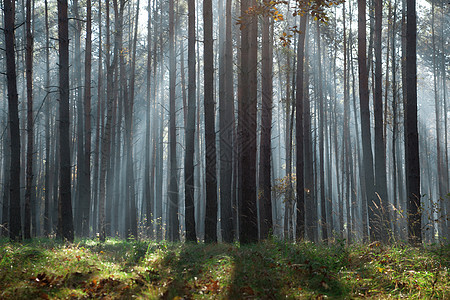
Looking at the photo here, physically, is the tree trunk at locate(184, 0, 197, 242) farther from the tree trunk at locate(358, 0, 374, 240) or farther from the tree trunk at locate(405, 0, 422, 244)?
the tree trunk at locate(405, 0, 422, 244)

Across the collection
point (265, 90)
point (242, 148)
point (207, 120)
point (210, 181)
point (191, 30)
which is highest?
point (191, 30)

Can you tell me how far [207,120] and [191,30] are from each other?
10.5ft

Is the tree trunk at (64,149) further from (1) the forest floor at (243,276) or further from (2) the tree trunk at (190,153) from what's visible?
(1) the forest floor at (243,276)

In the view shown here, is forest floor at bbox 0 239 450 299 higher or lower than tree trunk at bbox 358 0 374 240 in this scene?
lower

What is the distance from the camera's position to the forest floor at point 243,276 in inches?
166

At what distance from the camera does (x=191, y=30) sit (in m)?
11.8

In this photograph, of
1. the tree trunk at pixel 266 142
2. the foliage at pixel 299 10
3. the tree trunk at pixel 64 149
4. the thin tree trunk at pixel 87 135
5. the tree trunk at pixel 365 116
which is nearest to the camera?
the foliage at pixel 299 10

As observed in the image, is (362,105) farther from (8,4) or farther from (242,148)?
(8,4)

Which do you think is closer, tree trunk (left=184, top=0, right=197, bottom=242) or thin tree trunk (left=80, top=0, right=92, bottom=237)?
tree trunk (left=184, top=0, right=197, bottom=242)

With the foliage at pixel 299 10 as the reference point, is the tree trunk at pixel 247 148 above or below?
below

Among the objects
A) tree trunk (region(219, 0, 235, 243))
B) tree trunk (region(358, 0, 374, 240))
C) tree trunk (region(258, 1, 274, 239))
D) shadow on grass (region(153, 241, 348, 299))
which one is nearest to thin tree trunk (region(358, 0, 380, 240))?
tree trunk (region(358, 0, 374, 240))

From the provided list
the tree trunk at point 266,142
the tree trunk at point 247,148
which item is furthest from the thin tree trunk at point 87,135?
A: the tree trunk at point 247,148

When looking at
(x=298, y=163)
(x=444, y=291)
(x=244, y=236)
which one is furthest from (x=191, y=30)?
(x=444, y=291)

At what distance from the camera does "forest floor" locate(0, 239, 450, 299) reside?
4.22 metres
